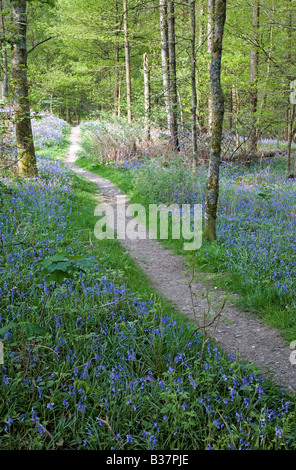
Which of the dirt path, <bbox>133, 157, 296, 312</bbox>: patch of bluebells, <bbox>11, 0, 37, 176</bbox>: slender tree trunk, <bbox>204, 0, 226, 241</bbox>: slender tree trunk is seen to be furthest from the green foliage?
<bbox>11, 0, 37, 176</bbox>: slender tree trunk

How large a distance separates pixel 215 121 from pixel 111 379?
4.64 metres

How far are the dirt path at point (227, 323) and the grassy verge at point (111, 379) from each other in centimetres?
30

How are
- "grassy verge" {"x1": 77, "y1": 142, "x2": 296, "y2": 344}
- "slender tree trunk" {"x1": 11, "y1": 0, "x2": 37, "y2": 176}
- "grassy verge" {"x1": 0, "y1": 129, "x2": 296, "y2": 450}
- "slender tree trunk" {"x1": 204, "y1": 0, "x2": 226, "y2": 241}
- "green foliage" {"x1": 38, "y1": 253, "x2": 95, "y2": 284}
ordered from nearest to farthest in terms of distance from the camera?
"green foliage" {"x1": 38, "y1": 253, "x2": 95, "y2": 284}, "grassy verge" {"x1": 0, "y1": 129, "x2": 296, "y2": 450}, "grassy verge" {"x1": 77, "y1": 142, "x2": 296, "y2": 344}, "slender tree trunk" {"x1": 204, "y1": 0, "x2": 226, "y2": 241}, "slender tree trunk" {"x1": 11, "y1": 0, "x2": 37, "y2": 176}

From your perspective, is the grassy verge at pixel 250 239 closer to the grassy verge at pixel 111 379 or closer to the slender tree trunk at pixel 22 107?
the grassy verge at pixel 111 379

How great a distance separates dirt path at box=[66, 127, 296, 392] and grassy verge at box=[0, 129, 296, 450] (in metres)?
0.30

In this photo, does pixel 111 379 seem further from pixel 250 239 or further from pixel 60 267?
pixel 250 239

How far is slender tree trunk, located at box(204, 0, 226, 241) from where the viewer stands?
5.59 meters

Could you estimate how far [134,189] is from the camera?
11055 mm

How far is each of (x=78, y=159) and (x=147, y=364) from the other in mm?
14764

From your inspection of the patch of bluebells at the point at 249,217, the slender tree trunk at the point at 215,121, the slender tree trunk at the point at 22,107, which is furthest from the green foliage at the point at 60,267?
the slender tree trunk at the point at 22,107

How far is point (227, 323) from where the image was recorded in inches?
179

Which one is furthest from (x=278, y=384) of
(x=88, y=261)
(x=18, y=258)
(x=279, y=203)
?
(x=279, y=203)

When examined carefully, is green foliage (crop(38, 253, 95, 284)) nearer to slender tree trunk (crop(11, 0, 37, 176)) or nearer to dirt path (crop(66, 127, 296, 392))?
dirt path (crop(66, 127, 296, 392))

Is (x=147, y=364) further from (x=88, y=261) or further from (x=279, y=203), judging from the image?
(x=279, y=203)
